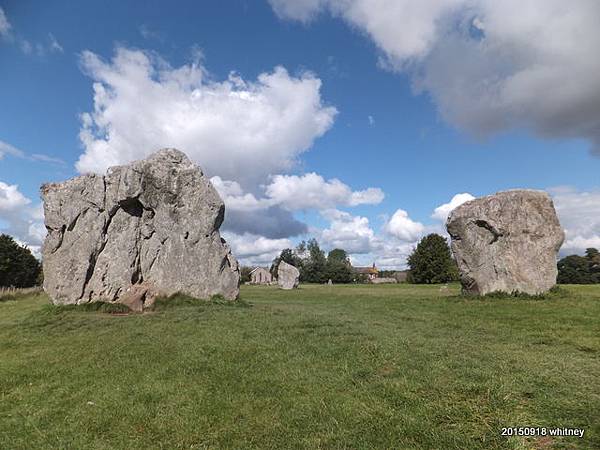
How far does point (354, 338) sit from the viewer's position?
10336 mm

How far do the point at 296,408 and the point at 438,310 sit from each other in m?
10.9

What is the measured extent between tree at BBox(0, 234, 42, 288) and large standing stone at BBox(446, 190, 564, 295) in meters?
57.1

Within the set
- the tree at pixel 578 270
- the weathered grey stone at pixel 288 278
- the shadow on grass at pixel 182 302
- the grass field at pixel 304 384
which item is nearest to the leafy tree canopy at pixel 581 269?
the tree at pixel 578 270

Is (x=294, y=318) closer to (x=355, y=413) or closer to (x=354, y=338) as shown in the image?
(x=354, y=338)

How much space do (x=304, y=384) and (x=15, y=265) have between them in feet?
211

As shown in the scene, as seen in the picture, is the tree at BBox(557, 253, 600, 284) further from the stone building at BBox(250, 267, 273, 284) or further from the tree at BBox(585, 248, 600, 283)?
the stone building at BBox(250, 267, 273, 284)

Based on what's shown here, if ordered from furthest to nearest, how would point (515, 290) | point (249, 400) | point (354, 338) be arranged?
point (515, 290) → point (354, 338) → point (249, 400)

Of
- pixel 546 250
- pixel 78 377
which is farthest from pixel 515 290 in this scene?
pixel 78 377

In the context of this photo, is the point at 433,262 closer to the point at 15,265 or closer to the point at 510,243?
the point at 510,243

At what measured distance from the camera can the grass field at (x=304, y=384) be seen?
580cm

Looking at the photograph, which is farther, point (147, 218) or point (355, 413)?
point (147, 218)

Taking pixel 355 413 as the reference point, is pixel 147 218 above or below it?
above

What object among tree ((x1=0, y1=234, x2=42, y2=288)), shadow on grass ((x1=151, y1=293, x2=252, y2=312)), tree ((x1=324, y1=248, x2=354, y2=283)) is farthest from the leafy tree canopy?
tree ((x1=0, y1=234, x2=42, y2=288))

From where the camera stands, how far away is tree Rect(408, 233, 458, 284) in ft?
204
